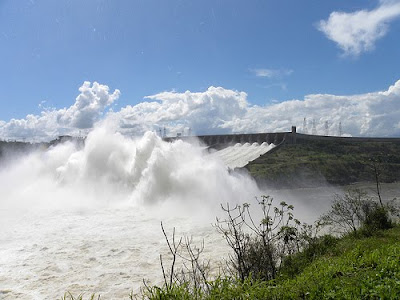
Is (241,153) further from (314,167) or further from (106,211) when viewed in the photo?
(106,211)

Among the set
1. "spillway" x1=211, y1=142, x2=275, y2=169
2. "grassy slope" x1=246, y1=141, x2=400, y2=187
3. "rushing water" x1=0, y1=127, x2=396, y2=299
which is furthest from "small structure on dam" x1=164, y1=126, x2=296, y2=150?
"rushing water" x1=0, y1=127, x2=396, y2=299

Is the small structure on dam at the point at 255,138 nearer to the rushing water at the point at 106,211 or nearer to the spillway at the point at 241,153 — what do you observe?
the spillway at the point at 241,153

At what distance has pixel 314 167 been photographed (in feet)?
193

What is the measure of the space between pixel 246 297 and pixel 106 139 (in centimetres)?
3704

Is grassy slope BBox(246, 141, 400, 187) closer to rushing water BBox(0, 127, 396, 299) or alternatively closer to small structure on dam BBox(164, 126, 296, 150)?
small structure on dam BBox(164, 126, 296, 150)

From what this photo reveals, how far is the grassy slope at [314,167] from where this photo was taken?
53384 mm

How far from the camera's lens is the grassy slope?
5338 centimetres

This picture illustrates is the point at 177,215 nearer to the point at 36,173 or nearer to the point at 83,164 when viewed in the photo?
the point at 83,164

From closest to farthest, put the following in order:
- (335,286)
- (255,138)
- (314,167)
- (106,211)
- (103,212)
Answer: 1. (335,286)
2. (103,212)
3. (106,211)
4. (314,167)
5. (255,138)

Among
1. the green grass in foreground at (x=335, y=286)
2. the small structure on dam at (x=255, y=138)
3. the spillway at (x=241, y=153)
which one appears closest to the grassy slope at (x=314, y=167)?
the spillway at (x=241, y=153)

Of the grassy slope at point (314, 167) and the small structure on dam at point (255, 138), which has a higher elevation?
the small structure on dam at point (255, 138)

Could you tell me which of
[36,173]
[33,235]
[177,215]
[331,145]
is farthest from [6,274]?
[331,145]

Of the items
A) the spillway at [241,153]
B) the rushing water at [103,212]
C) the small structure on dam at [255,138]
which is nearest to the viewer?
the rushing water at [103,212]

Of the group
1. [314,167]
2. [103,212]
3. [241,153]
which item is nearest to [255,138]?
[241,153]
